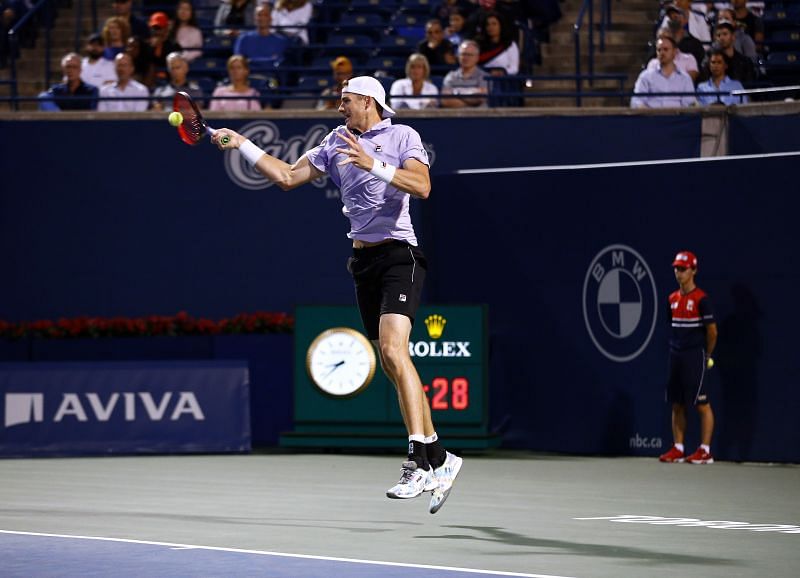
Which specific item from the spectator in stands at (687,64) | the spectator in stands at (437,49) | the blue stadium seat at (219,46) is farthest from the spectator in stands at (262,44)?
the spectator in stands at (687,64)

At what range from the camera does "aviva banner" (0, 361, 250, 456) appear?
15.4 m

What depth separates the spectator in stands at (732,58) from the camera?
17.9 meters

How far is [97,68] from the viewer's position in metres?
19.0

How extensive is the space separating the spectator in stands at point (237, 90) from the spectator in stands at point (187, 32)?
1.76 m

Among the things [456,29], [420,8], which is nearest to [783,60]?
[456,29]

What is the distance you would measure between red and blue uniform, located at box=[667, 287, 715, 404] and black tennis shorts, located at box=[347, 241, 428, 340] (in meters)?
5.54

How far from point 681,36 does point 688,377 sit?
5.53 meters

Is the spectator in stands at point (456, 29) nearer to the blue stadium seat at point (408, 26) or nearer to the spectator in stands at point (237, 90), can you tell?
the blue stadium seat at point (408, 26)

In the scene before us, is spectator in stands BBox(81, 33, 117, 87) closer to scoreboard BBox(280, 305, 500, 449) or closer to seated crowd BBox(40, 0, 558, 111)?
seated crowd BBox(40, 0, 558, 111)

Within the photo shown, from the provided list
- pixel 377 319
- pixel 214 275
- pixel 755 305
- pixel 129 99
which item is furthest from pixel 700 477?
pixel 129 99

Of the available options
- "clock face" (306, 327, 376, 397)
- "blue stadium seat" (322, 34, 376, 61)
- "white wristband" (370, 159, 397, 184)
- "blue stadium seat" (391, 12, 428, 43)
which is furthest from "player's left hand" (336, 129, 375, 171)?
"blue stadium seat" (391, 12, 428, 43)

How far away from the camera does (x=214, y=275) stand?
17.6 m

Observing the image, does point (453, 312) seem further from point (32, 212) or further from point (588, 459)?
point (32, 212)

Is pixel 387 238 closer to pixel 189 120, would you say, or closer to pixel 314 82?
pixel 189 120
